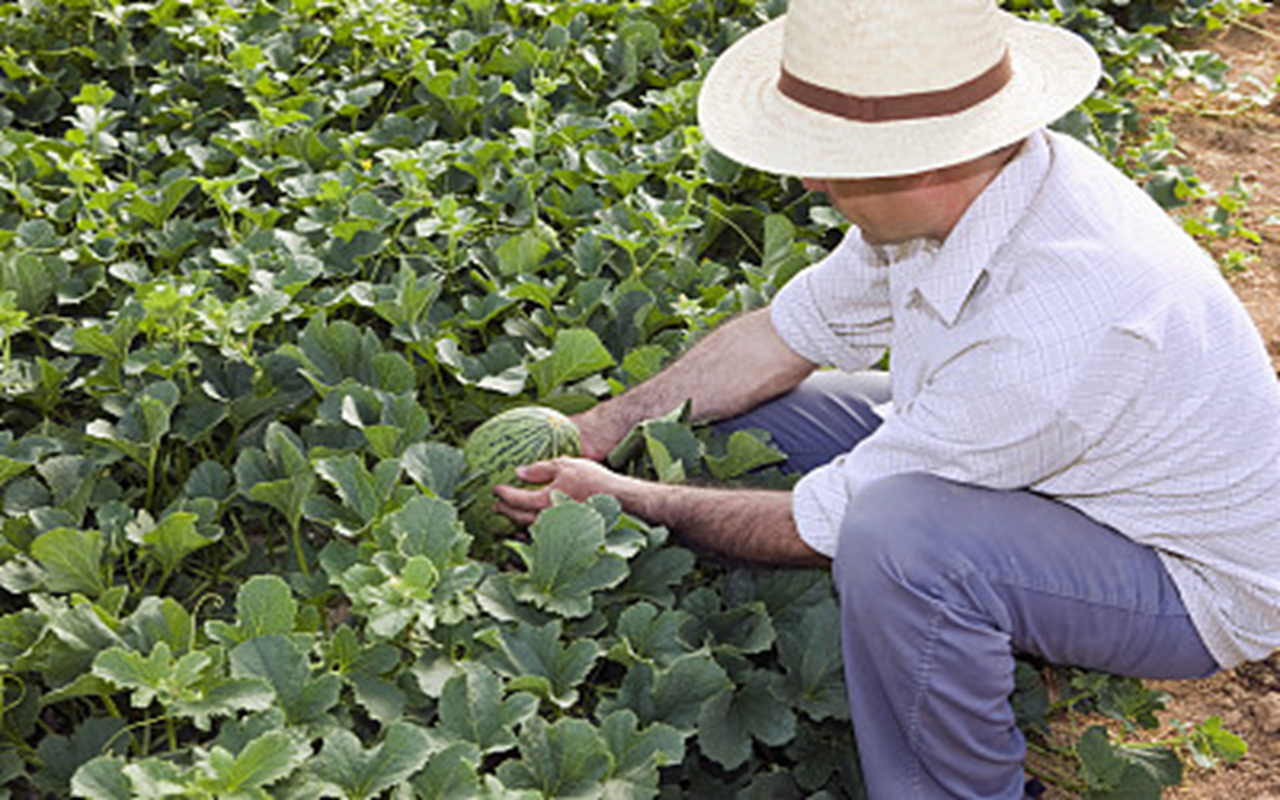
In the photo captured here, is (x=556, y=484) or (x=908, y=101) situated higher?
(x=908, y=101)

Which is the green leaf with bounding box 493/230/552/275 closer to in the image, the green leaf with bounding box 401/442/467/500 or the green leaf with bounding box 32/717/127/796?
the green leaf with bounding box 401/442/467/500

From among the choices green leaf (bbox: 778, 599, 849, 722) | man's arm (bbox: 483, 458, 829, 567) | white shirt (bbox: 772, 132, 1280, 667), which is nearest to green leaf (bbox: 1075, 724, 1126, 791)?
white shirt (bbox: 772, 132, 1280, 667)

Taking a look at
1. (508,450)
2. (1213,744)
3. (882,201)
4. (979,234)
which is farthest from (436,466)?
(1213,744)

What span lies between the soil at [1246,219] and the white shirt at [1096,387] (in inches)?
17.2

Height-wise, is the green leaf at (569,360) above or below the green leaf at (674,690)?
above

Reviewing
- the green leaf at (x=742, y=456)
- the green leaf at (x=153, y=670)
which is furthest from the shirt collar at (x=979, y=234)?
the green leaf at (x=153, y=670)

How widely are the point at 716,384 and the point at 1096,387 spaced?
1003 mm

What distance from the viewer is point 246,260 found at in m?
3.47

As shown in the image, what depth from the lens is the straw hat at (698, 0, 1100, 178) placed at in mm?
2219

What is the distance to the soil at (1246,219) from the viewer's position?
288 centimetres

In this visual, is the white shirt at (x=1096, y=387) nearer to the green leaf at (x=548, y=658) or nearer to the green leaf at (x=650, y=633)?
the green leaf at (x=650, y=633)

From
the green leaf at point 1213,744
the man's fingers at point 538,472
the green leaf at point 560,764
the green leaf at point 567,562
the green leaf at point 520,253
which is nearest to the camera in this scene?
the green leaf at point 560,764

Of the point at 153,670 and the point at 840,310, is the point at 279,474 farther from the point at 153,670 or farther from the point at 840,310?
the point at 840,310

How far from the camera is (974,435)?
2.30 meters
